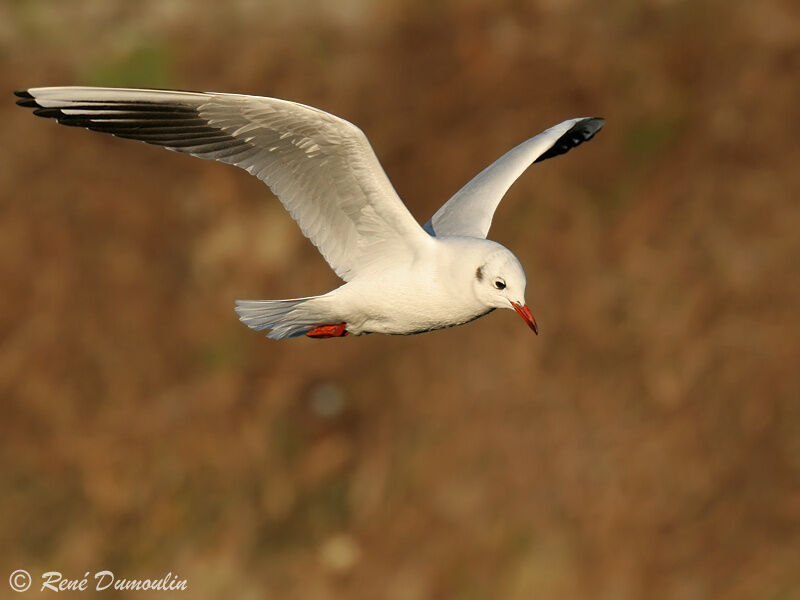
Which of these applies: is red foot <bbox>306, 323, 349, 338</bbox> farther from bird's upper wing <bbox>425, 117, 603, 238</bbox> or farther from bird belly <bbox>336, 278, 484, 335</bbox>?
bird's upper wing <bbox>425, 117, 603, 238</bbox>

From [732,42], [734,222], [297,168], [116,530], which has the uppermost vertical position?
[297,168]

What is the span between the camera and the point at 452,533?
44.5 feet

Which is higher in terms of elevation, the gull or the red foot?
the gull

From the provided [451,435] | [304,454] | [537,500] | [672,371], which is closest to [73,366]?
[304,454]

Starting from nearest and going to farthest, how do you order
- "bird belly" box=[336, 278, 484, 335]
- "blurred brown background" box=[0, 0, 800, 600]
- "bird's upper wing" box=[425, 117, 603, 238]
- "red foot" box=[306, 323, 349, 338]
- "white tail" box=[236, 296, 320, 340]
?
"bird belly" box=[336, 278, 484, 335] < "white tail" box=[236, 296, 320, 340] < "red foot" box=[306, 323, 349, 338] < "bird's upper wing" box=[425, 117, 603, 238] < "blurred brown background" box=[0, 0, 800, 600]

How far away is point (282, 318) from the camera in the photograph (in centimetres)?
715

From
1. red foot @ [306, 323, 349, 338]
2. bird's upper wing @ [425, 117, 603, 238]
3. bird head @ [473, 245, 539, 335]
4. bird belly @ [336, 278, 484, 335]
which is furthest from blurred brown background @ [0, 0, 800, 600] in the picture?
bird head @ [473, 245, 539, 335]

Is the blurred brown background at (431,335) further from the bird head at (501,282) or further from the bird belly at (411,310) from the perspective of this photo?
the bird head at (501,282)

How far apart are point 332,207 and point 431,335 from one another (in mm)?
7437

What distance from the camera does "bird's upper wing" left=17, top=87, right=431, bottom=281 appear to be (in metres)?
6.43

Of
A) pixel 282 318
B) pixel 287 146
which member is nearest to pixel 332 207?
pixel 287 146

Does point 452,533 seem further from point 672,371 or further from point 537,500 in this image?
point 672,371

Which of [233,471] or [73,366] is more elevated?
[73,366]

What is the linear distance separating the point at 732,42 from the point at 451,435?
19.2ft
